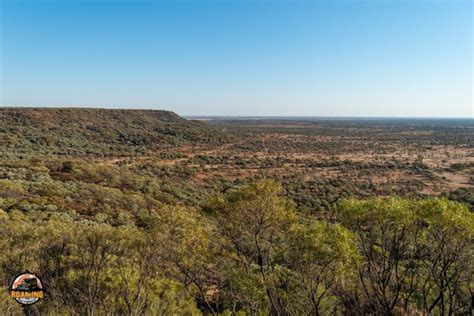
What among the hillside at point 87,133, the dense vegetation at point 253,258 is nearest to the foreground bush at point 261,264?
the dense vegetation at point 253,258

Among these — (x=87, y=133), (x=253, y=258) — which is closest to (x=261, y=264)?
(x=253, y=258)

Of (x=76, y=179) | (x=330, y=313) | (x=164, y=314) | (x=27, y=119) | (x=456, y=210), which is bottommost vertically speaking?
(x=330, y=313)

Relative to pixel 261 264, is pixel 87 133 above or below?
above

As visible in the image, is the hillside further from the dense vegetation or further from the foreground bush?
the foreground bush

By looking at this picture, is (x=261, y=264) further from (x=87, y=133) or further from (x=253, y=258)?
(x=87, y=133)

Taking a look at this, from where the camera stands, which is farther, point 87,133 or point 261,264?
point 87,133

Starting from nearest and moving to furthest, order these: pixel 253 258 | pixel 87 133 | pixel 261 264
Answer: pixel 261 264
pixel 253 258
pixel 87 133

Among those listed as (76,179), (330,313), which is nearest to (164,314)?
(330,313)

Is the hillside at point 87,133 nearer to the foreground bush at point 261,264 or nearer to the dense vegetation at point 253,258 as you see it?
the dense vegetation at point 253,258

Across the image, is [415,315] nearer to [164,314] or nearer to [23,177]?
[164,314]
